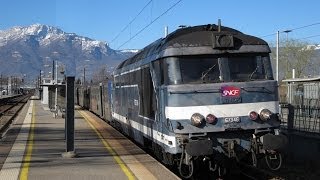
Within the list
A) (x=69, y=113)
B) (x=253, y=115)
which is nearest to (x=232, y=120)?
(x=253, y=115)

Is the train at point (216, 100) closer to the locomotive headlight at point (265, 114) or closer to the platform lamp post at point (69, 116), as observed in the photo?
the locomotive headlight at point (265, 114)

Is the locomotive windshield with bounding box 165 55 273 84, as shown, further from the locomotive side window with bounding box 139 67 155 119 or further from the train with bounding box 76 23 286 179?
the locomotive side window with bounding box 139 67 155 119

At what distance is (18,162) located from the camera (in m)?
12.2

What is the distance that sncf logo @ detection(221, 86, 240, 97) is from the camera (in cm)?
1039

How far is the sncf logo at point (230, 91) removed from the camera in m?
10.4

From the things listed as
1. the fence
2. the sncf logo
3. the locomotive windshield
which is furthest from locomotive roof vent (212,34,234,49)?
the fence

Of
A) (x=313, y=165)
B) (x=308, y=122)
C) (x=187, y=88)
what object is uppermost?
(x=187, y=88)

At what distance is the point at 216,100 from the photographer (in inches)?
408

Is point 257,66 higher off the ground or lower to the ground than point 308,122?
Result: higher

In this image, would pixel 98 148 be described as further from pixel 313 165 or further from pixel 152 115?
pixel 313 165

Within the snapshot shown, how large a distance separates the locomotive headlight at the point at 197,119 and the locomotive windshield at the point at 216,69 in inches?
29.1

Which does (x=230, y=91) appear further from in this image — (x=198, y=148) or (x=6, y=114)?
(x=6, y=114)

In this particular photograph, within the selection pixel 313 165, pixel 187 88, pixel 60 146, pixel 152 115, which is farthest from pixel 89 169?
pixel 313 165

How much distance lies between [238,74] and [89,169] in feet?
12.4
